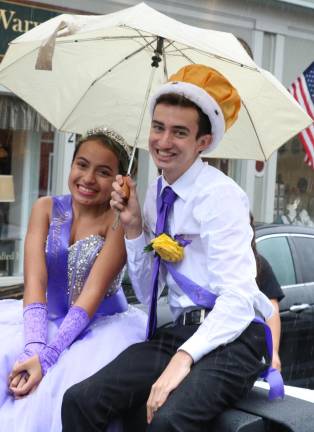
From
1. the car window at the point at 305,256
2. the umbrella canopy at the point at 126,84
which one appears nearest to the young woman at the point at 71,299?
the umbrella canopy at the point at 126,84

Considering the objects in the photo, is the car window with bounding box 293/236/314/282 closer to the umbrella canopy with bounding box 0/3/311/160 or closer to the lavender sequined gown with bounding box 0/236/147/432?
the umbrella canopy with bounding box 0/3/311/160

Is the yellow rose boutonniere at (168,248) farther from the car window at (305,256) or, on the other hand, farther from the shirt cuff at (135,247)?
the car window at (305,256)

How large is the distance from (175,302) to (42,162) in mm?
8398

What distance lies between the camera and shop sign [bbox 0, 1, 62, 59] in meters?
9.88

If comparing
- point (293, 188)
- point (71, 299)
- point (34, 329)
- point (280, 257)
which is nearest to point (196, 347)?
point (34, 329)

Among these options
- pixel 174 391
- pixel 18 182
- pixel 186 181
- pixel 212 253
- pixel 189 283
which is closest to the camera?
pixel 174 391

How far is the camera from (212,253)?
Result: 252 cm

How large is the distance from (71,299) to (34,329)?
0.95 feet

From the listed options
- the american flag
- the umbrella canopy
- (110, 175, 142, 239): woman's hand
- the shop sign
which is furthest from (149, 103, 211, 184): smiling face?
the american flag

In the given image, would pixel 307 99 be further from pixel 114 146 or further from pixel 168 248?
pixel 168 248

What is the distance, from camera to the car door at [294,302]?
5504 mm

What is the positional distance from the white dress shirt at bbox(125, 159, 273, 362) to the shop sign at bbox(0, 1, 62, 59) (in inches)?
300

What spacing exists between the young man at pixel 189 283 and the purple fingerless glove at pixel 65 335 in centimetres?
25

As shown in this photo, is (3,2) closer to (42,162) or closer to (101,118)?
(42,162)
